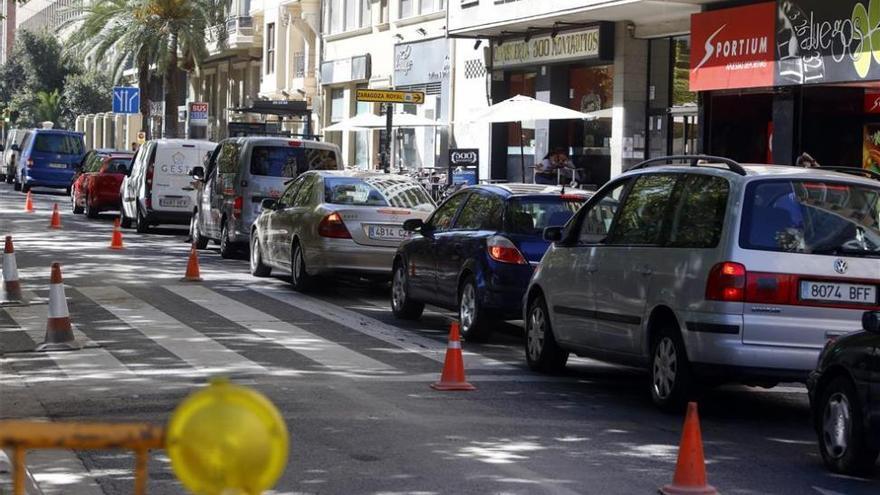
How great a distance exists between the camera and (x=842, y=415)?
8.23m

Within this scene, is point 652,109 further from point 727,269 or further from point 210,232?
point 727,269

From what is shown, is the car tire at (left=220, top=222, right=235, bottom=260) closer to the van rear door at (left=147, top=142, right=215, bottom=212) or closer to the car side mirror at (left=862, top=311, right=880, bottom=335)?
the van rear door at (left=147, top=142, right=215, bottom=212)

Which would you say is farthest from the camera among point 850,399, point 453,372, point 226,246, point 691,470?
point 226,246

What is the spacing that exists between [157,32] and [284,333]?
40.3 metres

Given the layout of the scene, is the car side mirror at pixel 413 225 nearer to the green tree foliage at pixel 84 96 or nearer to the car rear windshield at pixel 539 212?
the car rear windshield at pixel 539 212

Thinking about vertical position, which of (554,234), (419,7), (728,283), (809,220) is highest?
(419,7)

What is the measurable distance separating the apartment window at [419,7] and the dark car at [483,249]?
22540mm

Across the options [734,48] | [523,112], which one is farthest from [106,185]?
[734,48]

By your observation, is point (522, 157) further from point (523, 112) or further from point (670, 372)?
point (670, 372)

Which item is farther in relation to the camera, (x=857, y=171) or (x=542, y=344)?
(x=542, y=344)

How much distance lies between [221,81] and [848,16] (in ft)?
142

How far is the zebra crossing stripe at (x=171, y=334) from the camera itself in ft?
38.8

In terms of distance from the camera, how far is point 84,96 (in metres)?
84.2

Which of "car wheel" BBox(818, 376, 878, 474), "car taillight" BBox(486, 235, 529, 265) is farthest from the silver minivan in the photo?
"car taillight" BBox(486, 235, 529, 265)
